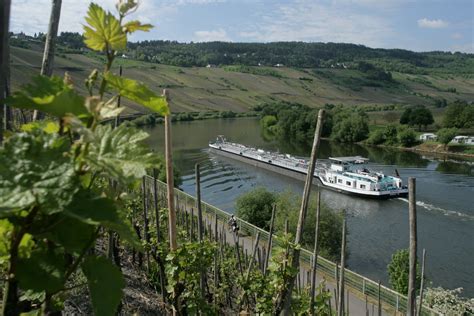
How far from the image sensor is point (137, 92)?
939 millimetres

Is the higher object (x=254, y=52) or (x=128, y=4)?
(x=254, y=52)

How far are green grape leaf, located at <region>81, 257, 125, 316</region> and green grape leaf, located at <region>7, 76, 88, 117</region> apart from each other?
12.6 inches

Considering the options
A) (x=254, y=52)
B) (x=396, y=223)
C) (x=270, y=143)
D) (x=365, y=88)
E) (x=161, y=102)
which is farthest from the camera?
(x=254, y=52)

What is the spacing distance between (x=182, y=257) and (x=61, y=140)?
2.47 metres

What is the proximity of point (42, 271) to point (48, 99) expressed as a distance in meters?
0.33

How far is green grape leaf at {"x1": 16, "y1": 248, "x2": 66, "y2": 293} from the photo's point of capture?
0.86m

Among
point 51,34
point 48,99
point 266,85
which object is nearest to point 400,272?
point 51,34

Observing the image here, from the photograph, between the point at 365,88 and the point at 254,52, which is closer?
the point at 365,88

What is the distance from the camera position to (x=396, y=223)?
2516 centimetres

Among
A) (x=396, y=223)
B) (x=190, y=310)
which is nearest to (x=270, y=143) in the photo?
(x=396, y=223)

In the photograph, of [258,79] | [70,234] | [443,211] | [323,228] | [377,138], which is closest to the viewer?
[70,234]

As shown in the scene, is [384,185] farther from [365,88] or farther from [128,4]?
[365,88]

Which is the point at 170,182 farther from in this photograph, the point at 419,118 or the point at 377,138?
the point at 419,118

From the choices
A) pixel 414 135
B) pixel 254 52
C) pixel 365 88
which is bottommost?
pixel 414 135
